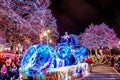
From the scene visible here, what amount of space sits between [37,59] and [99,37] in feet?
235

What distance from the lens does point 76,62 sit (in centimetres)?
2953

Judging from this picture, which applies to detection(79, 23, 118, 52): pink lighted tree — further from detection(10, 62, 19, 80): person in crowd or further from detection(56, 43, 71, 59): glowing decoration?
detection(10, 62, 19, 80): person in crowd

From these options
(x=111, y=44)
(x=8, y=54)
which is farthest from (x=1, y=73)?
(x=111, y=44)

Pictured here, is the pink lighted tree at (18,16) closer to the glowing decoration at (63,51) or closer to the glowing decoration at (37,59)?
the glowing decoration at (37,59)

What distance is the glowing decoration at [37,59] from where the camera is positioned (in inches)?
746

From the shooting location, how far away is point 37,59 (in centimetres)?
1995

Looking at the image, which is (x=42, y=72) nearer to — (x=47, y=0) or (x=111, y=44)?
(x=47, y=0)

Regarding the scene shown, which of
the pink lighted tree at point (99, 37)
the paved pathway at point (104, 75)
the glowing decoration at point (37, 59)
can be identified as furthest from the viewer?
the pink lighted tree at point (99, 37)

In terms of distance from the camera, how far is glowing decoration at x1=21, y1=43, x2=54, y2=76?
62.1 ft

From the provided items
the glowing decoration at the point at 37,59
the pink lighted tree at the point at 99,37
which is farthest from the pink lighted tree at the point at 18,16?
the pink lighted tree at the point at 99,37

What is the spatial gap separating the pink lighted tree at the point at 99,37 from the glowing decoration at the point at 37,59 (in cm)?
6483

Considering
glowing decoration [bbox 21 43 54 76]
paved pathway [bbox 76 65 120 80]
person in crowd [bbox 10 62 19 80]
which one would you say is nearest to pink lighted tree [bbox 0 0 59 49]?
glowing decoration [bbox 21 43 54 76]

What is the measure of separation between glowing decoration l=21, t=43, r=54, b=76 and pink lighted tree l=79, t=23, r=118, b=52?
6483 cm

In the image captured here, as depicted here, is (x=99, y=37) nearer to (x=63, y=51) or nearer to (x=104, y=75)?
(x=104, y=75)
